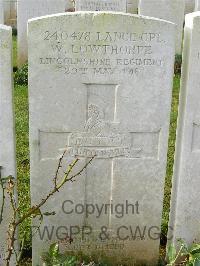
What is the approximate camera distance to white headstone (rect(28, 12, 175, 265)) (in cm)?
307

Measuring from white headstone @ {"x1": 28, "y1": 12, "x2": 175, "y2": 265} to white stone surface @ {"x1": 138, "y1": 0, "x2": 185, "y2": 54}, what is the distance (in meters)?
7.01

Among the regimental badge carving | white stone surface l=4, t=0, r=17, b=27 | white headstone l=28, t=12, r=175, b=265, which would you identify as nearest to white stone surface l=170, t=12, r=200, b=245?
white headstone l=28, t=12, r=175, b=265

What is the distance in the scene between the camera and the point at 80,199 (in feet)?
11.5

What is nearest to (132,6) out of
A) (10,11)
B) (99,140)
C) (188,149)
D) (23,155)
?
(10,11)

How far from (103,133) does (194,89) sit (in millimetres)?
679

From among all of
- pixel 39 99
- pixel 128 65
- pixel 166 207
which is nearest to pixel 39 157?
pixel 39 99

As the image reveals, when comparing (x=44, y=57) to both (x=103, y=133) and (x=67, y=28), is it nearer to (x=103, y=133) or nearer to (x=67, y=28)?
(x=67, y=28)

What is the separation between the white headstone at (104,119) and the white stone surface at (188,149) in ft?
0.41

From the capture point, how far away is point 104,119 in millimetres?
3277

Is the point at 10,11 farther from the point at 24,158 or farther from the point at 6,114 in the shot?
the point at 6,114

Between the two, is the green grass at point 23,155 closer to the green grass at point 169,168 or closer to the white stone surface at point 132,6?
the green grass at point 169,168

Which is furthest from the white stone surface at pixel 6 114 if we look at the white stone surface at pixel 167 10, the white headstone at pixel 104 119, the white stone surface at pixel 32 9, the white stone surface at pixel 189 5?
the white stone surface at pixel 189 5

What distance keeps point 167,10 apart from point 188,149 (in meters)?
7.26

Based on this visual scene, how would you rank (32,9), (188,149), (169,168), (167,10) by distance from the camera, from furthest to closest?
(167,10) → (32,9) → (169,168) → (188,149)
